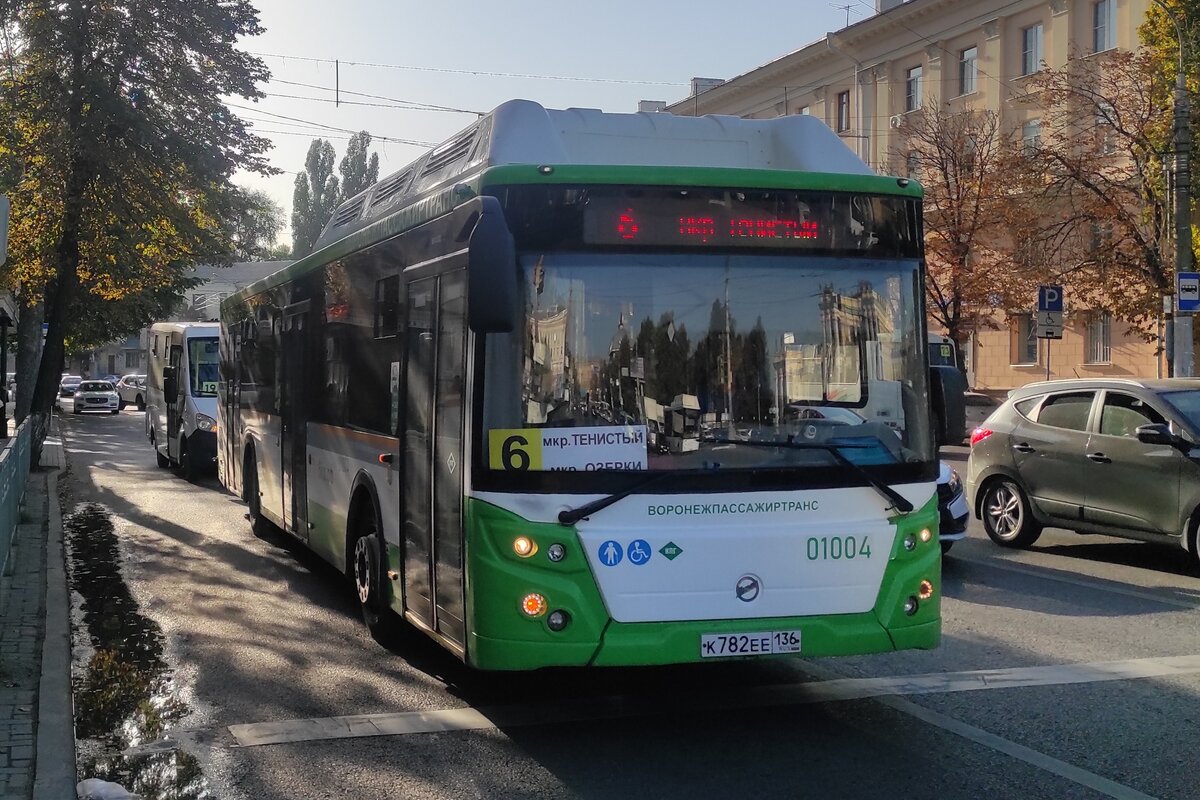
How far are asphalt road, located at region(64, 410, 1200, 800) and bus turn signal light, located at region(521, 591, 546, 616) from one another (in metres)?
0.66

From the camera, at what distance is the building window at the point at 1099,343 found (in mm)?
38375

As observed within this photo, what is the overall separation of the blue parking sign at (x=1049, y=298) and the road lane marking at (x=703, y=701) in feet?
57.4

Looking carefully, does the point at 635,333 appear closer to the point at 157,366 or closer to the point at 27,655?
the point at 27,655

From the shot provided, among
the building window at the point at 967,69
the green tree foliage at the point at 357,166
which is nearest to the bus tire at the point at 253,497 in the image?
the building window at the point at 967,69

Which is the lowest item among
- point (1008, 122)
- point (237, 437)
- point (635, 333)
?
point (237, 437)

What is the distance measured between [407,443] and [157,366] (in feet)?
66.9

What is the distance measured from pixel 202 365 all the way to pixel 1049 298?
15.2 m

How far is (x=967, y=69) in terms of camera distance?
147 feet

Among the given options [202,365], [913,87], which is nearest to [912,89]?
[913,87]

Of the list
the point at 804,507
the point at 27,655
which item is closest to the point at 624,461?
the point at 804,507

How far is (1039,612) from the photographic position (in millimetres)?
9438

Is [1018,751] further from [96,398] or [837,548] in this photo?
[96,398]

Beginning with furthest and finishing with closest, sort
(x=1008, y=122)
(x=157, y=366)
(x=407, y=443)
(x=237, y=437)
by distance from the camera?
(x=1008, y=122), (x=157, y=366), (x=237, y=437), (x=407, y=443)

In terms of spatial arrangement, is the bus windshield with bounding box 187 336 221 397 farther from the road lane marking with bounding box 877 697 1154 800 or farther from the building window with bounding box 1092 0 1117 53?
the building window with bounding box 1092 0 1117 53
